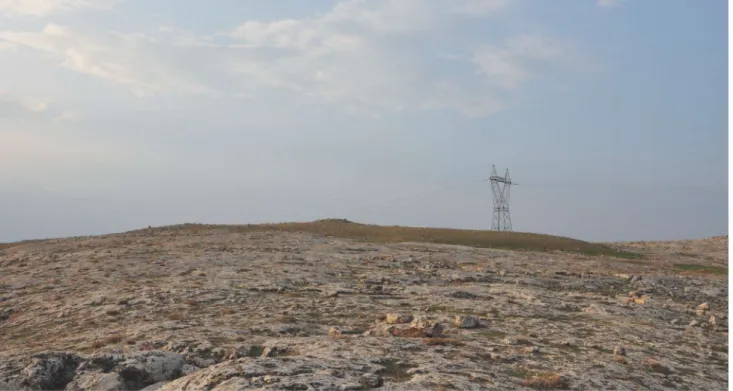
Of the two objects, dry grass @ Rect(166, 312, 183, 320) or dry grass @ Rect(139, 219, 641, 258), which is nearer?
dry grass @ Rect(166, 312, 183, 320)

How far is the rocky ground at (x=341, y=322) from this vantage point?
1273cm

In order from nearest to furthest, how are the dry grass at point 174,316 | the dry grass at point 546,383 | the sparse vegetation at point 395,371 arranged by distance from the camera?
the sparse vegetation at point 395,371 → the dry grass at point 546,383 → the dry grass at point 174,316

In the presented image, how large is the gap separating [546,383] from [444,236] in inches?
2140

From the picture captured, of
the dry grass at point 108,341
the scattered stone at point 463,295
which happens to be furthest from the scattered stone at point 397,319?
the dry grass at point 108,341

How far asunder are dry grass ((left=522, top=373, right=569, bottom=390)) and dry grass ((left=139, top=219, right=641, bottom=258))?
153 feet

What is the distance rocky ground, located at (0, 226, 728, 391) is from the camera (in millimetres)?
12734

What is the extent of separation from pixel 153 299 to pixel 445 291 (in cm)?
1468

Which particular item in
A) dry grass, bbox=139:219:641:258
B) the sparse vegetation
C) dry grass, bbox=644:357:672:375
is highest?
dry grass, bbox=139:219:641:258

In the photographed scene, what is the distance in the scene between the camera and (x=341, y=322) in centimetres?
2094

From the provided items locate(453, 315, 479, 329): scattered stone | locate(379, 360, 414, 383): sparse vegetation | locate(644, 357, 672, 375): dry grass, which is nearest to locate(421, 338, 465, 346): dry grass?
locate(379, 360, 414, 383): sparse vegetation

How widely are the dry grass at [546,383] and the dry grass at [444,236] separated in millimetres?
46774

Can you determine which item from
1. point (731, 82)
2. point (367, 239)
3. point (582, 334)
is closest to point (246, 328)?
point (582, 334)

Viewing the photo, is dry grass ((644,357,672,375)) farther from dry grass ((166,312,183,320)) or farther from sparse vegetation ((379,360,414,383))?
dry grass ((166,312,183,320))

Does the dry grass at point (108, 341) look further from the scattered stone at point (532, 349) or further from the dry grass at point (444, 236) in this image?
the dry grass at point (444, 236)
